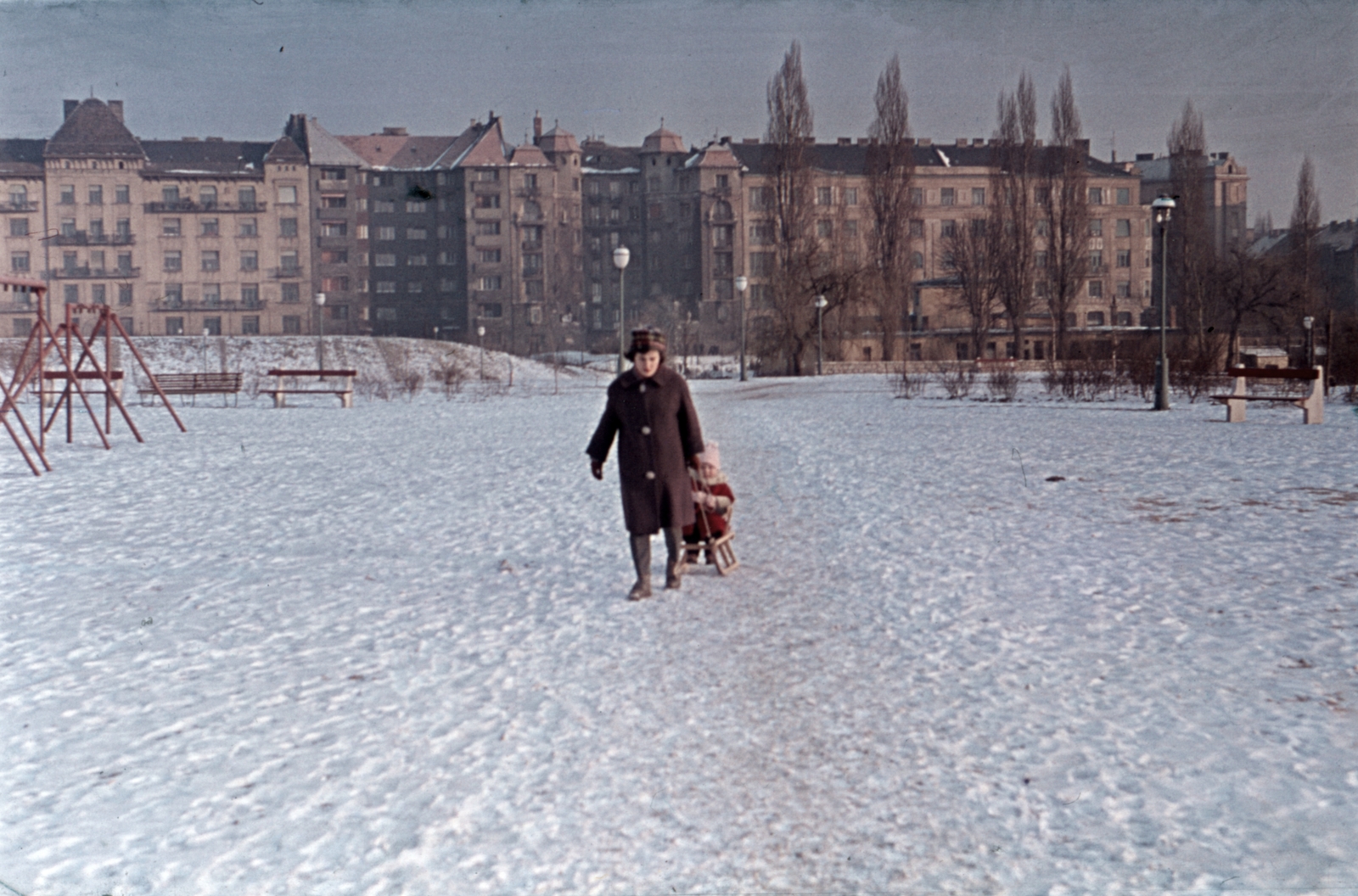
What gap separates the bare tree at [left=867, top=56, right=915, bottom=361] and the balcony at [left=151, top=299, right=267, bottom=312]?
1856 inches

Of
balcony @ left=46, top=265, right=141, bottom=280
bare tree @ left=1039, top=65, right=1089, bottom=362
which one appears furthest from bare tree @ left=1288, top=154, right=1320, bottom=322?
balcony @ left=46, top=265, right=141, bottom=280

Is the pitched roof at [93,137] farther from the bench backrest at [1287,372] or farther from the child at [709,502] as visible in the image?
the child at [709,502]

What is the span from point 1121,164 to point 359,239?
60.0 meters

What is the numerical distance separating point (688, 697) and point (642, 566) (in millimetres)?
2096

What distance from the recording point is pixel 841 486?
12219 millimetres

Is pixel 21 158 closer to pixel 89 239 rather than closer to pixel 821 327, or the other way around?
pixel 89 239

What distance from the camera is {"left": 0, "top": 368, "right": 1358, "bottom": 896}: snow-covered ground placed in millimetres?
3613

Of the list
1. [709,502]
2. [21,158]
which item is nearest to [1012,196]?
[709,502]

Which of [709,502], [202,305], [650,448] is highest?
[202,305]

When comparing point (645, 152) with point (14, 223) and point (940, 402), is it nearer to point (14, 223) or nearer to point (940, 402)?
point (14, 223)

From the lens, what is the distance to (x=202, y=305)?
81688mm

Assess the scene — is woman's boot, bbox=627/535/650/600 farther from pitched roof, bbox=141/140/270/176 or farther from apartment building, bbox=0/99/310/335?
pitched roof, bbox=141/140/270/176

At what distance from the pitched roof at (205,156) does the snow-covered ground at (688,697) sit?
3093 inches

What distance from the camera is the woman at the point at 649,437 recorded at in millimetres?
6836
